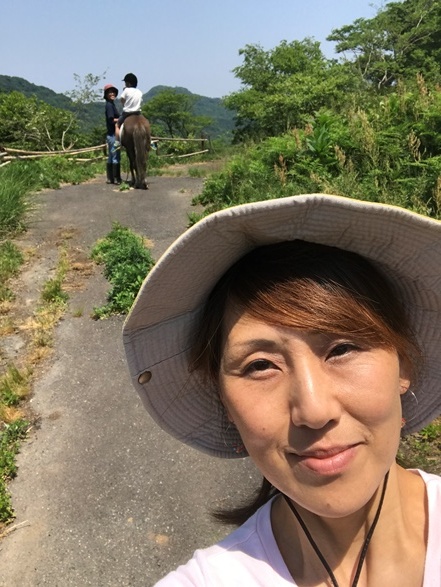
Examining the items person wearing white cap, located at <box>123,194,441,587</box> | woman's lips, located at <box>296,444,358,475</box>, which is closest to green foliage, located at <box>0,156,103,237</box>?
person wearing white cap, located at <box>123,194,441,587</box>

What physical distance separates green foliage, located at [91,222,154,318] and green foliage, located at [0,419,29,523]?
179 cm

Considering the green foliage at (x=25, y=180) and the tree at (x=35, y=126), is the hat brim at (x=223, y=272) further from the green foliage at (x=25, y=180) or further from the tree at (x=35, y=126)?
the tree at (x=35, y=126)

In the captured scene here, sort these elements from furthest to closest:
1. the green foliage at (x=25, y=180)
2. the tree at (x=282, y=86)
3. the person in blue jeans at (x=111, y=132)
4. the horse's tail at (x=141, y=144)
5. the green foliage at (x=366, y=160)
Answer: the tree at (x=282, y=86) → the person in blue jeans at (x=111, y=132) → the horse's tail at (x=141, y=144) → the green foliage at (x=25, y=180) → the green foliage at (x=366, y=160)

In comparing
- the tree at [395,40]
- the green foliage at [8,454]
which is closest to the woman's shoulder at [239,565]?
the green foliage at [8,454]

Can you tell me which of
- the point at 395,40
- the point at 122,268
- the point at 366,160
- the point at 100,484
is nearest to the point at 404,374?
the point at 100,484

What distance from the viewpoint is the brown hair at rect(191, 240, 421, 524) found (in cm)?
97

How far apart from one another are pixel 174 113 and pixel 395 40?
23150 mm

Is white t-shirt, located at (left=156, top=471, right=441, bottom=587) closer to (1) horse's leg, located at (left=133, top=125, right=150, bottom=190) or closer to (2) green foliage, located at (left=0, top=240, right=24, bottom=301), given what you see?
(2) green foliage, located at (left=0, top=240, right=24, bottom=301)

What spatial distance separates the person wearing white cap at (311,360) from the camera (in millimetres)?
892

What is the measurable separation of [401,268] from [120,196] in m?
9.38

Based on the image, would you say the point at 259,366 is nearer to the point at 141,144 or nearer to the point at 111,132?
the point at 141,144

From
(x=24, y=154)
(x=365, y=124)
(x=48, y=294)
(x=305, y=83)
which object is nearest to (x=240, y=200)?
(x=365, y=124)

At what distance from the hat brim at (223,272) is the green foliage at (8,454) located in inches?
86.7

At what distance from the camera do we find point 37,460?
11.3 feet
